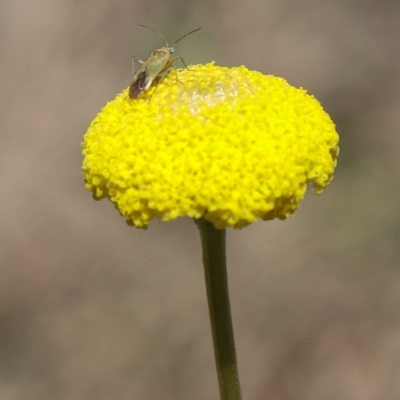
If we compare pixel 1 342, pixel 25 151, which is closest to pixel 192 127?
pixel 1 342

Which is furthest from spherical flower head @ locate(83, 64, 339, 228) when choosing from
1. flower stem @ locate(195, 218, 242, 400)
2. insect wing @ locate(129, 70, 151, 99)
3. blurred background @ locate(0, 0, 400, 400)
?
blurred background @ locate(0, 0, 400, 400)

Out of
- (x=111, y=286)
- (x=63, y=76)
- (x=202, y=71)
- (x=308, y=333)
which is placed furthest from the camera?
(x=63, y=76)

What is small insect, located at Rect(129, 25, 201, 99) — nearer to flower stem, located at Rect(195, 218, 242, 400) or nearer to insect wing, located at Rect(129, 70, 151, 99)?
insect wing, located at Rect(129, 70, 151, 99)

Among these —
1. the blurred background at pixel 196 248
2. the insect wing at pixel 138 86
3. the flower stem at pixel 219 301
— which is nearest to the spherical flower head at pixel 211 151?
the insect wing at pixel 138 86

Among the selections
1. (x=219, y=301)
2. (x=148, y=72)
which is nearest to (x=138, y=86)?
(x=148, y=72)

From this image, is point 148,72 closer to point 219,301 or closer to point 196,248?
point 219,301

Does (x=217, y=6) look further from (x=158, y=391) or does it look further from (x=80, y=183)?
(x=158, y=391)
